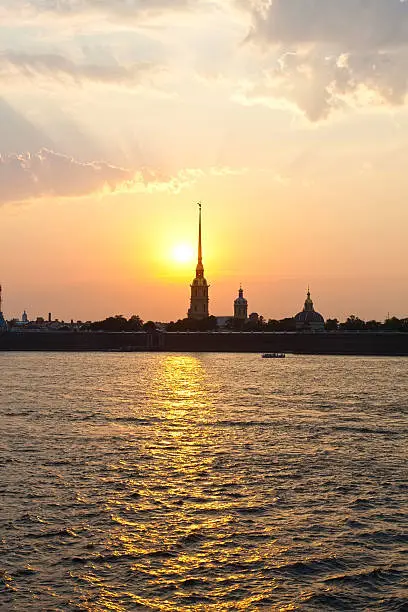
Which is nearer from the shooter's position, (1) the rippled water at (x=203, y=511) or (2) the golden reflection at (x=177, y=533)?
(2) the golden reflection at (x=177, y=533)

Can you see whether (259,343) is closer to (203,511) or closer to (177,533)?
(203,511)

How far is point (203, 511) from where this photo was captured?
84.0ft

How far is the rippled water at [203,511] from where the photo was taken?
746 inches

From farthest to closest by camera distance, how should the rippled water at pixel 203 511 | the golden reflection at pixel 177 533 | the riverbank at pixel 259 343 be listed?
1. the riverbank at pixel 259 343
2. the rippled water at pixel 203 511
3. the golden reflection at pixel 177 533

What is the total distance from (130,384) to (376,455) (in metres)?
46.3

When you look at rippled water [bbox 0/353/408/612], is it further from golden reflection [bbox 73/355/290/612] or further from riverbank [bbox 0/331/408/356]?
riverbank [bbox 0/331/408/356]

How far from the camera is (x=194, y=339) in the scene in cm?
19188

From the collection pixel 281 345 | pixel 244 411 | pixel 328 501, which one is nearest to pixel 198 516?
pixel 328 501

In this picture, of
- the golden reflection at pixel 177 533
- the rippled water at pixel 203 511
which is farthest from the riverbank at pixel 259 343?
the golden reflection at pixel 177 533

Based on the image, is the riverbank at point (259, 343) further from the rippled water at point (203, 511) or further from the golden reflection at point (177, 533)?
the golden reflection at point (177, 533)

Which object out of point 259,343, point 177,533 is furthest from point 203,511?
point 259,343

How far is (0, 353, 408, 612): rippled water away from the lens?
746 inches

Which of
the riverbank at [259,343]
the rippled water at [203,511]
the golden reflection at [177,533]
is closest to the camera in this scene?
the golden reflection at [177,533]

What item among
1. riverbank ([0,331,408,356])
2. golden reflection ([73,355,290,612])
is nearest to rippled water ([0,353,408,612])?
golden reflection ([73,355,290,612])
